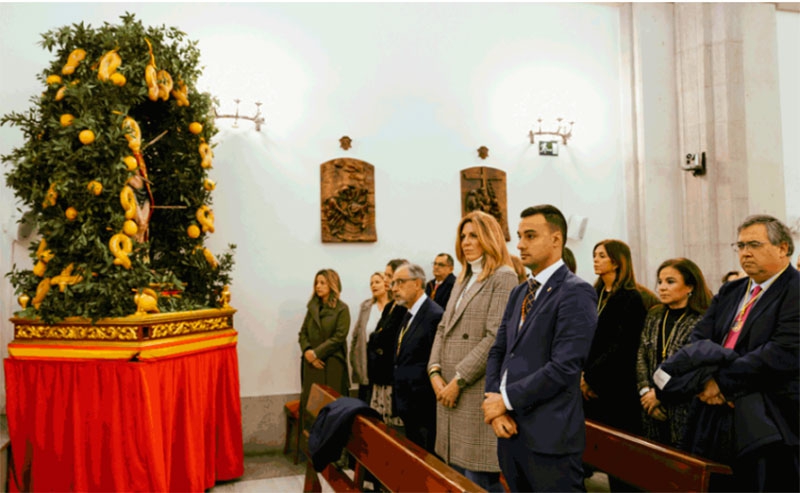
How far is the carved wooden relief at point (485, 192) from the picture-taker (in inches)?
270

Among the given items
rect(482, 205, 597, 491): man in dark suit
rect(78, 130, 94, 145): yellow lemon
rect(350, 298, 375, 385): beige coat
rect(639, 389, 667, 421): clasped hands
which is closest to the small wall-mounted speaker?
rect(350, 298, 375, 385): beige coat

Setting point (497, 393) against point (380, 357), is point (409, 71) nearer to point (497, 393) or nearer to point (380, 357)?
point (380, 357)

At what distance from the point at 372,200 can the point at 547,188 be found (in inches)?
87.2

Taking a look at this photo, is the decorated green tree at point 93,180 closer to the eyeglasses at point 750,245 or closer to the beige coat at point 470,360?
the beige coat at point 470,360

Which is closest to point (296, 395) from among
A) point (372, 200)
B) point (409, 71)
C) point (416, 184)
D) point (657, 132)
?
point (372, 200)

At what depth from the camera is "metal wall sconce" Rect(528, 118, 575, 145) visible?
7195mm

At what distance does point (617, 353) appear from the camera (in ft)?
12.3

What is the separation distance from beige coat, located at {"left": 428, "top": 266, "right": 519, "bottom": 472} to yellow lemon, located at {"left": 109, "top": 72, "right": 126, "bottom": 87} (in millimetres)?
3066

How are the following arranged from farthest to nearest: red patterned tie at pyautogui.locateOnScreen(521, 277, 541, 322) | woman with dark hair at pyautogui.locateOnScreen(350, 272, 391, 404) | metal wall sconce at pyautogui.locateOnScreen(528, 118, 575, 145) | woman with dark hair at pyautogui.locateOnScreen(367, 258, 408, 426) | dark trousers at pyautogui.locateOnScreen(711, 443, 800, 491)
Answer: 1. metal wall sconce at pyautogui.locateOnScreen(528, 118, 575, 145)
2. woman with dark hair at pyautogui.locateOnScreen(350, 272, 391, 404)
3. woman with dark hair at pyautogui.locateOnScreen(367, 258, 408, 426)
4. red patterned tie at pyautogui.locateOnScreen(521, 277, 541, 322)
5. dark trousers at pyautogui.locateOnScreen(711, 443, 800, 491)

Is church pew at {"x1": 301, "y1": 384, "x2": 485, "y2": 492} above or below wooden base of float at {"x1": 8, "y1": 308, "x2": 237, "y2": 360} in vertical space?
below

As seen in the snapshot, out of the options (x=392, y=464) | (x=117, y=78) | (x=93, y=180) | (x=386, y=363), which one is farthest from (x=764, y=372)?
(x=117, y=78)

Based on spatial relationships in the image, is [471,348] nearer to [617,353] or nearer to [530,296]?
[530,296]

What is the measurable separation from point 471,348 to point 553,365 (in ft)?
2.50

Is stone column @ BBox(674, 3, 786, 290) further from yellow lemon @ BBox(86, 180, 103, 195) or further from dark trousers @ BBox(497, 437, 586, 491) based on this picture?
yellow lemon @ BBox(86, 180, 103, 195)
